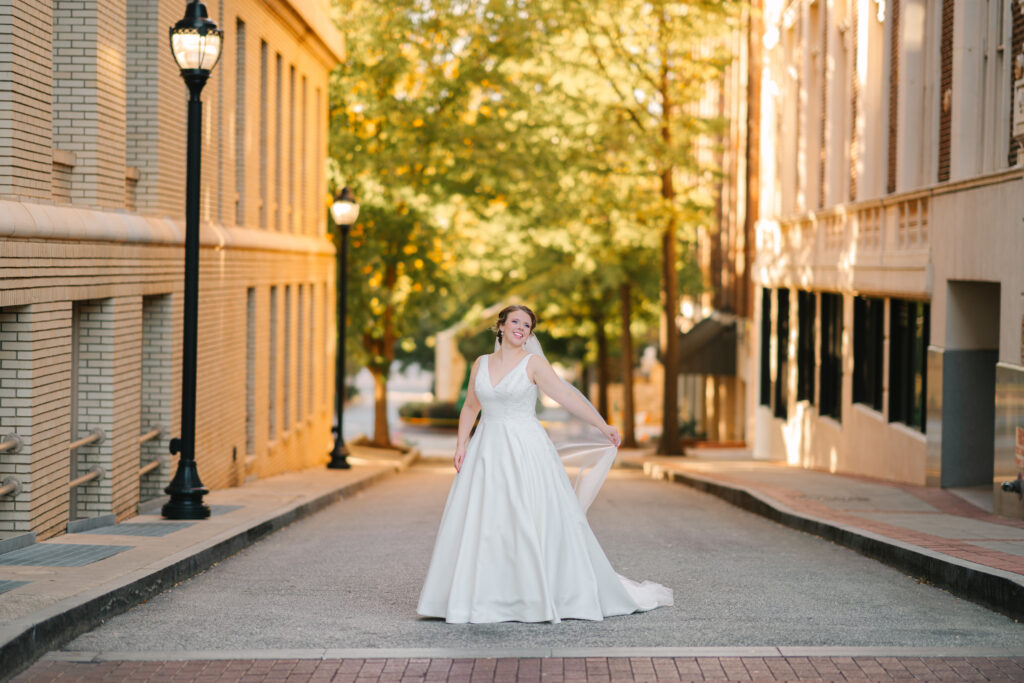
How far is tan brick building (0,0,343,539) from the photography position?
409 inches

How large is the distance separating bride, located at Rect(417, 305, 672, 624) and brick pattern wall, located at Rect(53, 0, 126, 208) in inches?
202

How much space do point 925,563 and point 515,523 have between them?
3.45m

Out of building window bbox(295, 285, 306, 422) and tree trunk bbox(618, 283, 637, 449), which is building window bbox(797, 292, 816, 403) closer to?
tree trunk bbox(618, 283, 637, 449)

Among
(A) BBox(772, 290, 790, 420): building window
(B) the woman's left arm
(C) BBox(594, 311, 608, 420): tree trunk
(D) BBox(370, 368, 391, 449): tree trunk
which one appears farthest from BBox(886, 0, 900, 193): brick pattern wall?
(C) BBox(594, 311, 608, 420): tree trunk

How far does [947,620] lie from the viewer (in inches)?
332

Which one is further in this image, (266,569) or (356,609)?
(266,569)

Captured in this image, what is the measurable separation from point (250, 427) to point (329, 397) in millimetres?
8625

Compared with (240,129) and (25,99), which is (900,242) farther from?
(25,99)

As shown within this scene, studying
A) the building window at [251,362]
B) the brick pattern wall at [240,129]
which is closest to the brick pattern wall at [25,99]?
the brick pattern wall at [240,129]

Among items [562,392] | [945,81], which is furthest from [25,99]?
[945,81]

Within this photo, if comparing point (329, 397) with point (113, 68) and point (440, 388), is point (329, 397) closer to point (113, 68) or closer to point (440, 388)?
point (113, 68)

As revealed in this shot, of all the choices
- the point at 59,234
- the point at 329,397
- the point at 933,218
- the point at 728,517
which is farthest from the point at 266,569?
the point at 329,397

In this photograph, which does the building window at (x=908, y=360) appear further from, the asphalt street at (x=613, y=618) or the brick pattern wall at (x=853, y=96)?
the asphalt street at (x=613, y=618)

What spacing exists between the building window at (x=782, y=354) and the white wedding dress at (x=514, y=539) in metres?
21.4
